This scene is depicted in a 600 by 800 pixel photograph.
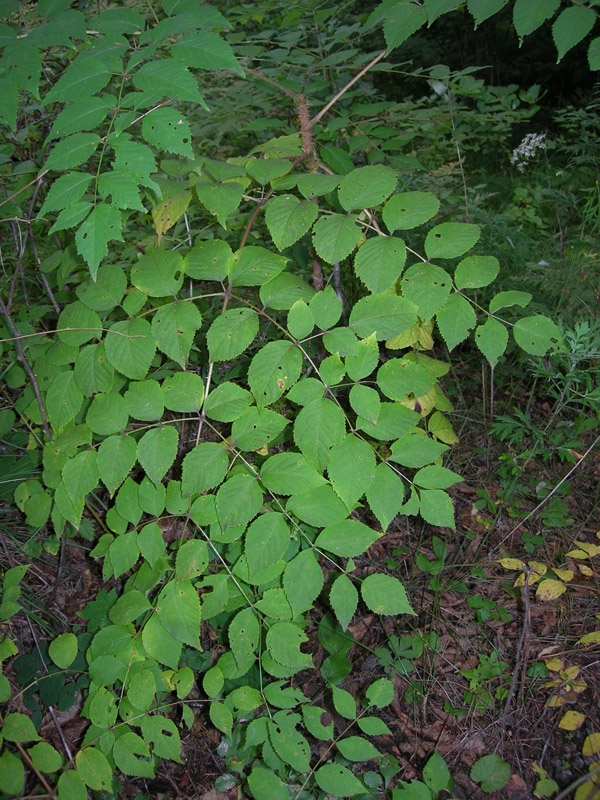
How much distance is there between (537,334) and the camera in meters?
1.24

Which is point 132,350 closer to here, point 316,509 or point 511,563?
point 316,509

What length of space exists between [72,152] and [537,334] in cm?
108

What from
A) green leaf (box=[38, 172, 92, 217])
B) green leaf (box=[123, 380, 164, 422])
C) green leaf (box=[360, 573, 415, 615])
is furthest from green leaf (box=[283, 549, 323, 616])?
green leaf (box=[38, 172, 92, 217])

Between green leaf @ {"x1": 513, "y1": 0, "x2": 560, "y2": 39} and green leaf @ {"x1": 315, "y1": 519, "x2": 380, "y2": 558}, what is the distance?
113 centimetres

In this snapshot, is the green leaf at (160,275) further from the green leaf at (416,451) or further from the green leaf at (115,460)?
the green leaf at (416,451)

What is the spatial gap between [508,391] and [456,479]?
132cm

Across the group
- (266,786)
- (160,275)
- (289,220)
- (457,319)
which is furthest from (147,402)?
(266,786)

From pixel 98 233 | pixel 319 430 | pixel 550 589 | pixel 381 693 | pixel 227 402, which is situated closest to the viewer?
pixel 98 233

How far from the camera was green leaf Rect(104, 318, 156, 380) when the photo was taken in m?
1.31

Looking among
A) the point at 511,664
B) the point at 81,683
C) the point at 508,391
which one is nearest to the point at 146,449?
the point at 81,683

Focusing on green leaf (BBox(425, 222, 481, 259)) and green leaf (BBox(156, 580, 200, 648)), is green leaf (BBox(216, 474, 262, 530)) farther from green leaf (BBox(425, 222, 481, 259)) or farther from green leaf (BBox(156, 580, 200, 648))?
green leaf (BBox(425, 222, 481, 259))

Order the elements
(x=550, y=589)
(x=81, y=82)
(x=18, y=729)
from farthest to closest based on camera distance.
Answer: (x=550, y=589) < (x=18, y=729) < (x=81, y=82)

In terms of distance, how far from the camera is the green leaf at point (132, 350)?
4.30 ft

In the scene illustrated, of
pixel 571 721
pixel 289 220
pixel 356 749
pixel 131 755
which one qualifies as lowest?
pixel 571 721
